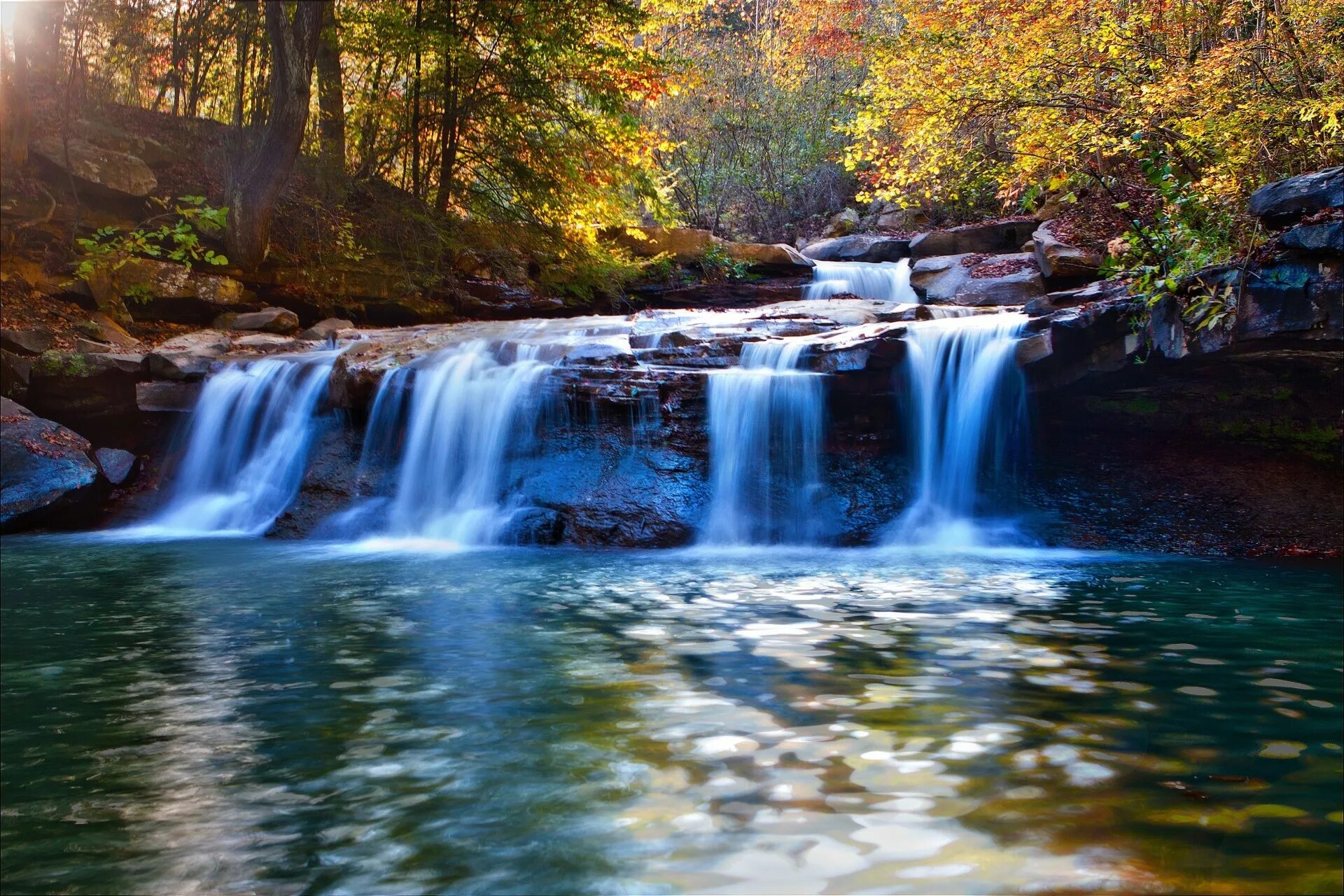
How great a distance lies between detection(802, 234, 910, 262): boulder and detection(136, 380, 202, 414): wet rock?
13.1m

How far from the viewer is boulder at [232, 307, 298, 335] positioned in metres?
13.3

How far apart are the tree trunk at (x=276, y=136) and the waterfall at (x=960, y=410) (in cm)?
955

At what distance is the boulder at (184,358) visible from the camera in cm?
1107

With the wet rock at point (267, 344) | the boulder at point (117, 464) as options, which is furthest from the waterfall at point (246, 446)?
the wet rock at point (267, 344)

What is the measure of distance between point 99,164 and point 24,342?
10.7ft

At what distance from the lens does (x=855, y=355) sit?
916 centimetres

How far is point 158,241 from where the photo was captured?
13.2 m

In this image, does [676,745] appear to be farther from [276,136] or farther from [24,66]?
[24,66]

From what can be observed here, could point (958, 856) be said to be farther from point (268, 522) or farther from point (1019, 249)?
point (1019, 249)

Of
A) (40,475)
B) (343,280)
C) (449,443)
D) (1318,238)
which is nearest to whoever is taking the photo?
(1318,238)

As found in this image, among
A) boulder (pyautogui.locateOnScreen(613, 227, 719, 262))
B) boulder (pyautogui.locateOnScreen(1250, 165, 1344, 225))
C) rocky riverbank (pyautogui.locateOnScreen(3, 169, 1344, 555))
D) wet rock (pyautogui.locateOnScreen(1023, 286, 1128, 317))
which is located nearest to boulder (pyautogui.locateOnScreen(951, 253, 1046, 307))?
rocky riverbank (pyautogui.locateOnScreen(3, 169, 1344, 555))

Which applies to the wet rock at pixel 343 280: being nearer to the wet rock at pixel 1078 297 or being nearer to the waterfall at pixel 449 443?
the waterfall at pixel 449 443

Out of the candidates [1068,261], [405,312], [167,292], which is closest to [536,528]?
[405,312]

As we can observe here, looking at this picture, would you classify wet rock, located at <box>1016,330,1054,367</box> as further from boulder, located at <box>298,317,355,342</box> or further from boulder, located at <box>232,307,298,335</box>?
boulder, located at <box>232,307,298,335</box>
